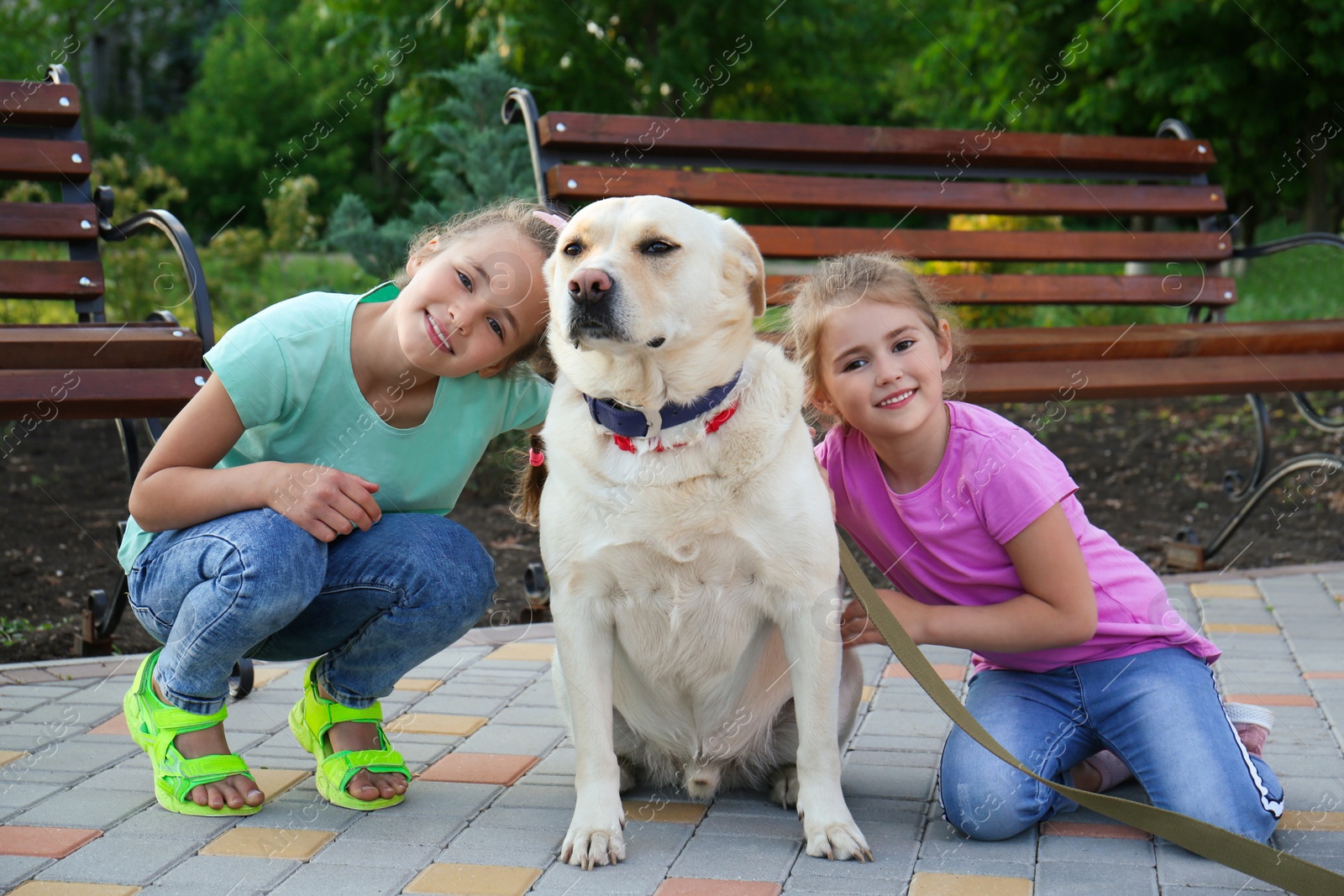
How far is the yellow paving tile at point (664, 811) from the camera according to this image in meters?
2.36

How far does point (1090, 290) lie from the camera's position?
182 inches

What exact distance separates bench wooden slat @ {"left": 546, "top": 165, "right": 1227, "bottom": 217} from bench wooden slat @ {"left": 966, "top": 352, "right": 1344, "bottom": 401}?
0.90 metres

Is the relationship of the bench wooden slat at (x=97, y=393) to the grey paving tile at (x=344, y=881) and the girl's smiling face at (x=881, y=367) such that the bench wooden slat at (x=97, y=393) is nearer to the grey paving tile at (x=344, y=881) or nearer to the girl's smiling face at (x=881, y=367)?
the grey paving tile at (x=344, y=881)

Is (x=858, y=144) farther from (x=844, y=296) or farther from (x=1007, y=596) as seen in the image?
(x=1007, y=596)

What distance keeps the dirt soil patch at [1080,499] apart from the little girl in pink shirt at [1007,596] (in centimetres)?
104

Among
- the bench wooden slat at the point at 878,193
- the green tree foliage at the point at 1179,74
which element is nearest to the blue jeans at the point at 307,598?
the bench wooden slat at the point at 878,193

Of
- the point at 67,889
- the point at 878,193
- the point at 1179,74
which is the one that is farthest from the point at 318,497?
the point at 1179,74

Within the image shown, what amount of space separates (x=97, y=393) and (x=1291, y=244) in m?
4.20

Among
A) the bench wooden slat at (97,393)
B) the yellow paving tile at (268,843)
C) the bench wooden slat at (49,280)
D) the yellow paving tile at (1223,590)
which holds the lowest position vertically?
the yellow paving tile at (1223,590)

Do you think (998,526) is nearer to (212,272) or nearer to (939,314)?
(939,314)

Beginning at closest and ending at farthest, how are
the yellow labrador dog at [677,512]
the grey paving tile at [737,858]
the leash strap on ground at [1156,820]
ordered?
the leash strap on ground at [1156,820]
the grey paving tile at [737,858]
the yellow labrador dog at [677,512]

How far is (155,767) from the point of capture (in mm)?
2396

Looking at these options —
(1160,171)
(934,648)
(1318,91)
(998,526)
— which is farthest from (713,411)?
(1318,91)

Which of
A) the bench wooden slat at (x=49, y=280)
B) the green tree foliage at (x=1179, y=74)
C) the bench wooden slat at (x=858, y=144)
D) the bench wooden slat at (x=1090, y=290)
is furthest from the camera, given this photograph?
the green tree foliage at (x=1179, y=74)
